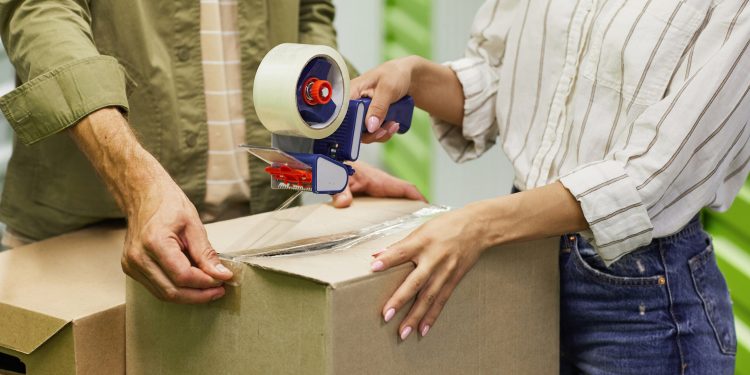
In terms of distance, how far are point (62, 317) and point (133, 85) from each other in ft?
1.38

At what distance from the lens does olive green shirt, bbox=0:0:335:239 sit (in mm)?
1264

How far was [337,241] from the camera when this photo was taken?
43.3 inches

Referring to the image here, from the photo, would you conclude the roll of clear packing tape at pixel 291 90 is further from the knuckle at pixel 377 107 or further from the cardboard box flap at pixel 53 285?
the cardboard box flap at pixel 53 285

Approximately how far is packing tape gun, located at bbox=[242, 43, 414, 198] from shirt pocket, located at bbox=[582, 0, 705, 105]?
327 mm

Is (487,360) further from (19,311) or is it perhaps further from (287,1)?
Result: (287,1)

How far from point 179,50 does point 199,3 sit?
83mm

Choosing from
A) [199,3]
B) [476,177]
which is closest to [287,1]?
[199,3]

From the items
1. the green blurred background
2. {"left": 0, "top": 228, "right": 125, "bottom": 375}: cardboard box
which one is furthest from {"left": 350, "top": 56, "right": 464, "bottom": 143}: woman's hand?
the green blurred background

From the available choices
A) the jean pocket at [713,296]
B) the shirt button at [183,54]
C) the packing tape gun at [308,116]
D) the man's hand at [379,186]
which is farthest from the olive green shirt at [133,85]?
the jean pocket at [713,296]

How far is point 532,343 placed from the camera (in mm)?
1157

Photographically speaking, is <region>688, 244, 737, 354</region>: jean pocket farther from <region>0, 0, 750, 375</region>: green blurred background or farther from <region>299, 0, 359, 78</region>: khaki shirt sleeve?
<region>299, 0, 359, 78</region>: khaki shirt sleeve

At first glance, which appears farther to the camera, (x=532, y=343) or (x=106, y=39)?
(x=106, y=39)

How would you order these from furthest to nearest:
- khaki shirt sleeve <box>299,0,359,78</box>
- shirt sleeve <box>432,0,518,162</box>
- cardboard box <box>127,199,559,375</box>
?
khaki shirt sleeve <box>299,0,359,78</box>
shirt sleeve <box>432,0,518,162</box>
cardboard box <box>127,199,559,375</box>

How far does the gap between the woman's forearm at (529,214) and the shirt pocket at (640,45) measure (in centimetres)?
17
